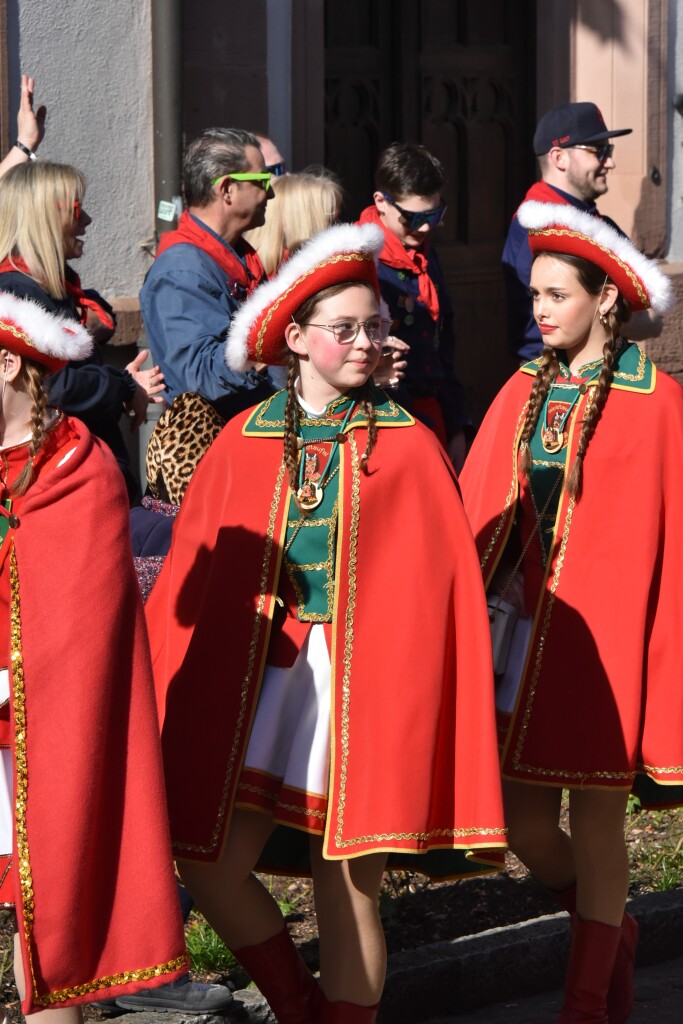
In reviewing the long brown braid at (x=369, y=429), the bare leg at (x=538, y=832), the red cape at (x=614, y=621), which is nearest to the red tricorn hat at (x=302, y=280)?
the long brown braid at (x=369, y=429)

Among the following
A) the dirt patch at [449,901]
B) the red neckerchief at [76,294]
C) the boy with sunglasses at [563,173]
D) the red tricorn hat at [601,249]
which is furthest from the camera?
the boy with sunglasses at [563,173]

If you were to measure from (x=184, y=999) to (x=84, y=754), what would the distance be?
1108mm

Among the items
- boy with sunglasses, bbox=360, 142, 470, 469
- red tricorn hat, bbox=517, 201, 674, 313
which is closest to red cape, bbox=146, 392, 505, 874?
red tricorn hat, bbox=517, 201, 674, 313

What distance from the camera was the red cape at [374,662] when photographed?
398cm

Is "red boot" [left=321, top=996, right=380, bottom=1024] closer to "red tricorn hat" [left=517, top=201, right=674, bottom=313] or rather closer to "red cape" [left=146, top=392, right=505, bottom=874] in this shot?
"red cape" [left=146, top=392, right=505, bottom=874]

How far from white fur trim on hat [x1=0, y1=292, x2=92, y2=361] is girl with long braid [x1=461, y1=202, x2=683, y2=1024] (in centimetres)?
131

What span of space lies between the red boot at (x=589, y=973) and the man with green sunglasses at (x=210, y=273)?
187 cm

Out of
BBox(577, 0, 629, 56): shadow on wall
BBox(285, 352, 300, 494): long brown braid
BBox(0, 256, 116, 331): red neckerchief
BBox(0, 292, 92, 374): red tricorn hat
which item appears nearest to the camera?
BBox(0, 292, 92, 374): red tricorn hat

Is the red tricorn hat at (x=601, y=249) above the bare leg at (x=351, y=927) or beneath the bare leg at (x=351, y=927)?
above

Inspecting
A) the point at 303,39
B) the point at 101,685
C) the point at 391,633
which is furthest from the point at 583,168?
the point at 101,685

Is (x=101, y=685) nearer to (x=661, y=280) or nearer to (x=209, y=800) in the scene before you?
(x=209, y=800)

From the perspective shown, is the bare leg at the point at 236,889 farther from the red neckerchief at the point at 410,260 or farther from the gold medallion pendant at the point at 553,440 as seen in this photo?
the red neckerchief at the point at 410,260

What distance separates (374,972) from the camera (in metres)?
4.07

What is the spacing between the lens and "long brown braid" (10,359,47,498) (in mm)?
3695
